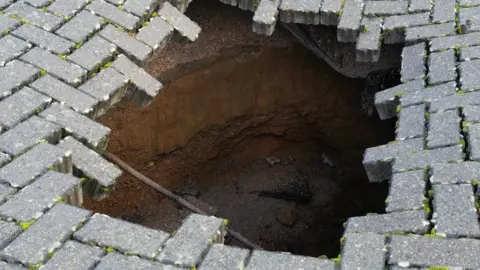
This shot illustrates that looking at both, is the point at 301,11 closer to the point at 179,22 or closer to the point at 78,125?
the point at 179,22

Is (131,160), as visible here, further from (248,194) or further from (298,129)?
(298,129)

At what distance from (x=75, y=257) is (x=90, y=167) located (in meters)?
0.85

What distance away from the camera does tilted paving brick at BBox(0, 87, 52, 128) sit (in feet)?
15.3

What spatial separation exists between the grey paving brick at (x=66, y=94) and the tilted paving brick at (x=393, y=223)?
2.24 metres

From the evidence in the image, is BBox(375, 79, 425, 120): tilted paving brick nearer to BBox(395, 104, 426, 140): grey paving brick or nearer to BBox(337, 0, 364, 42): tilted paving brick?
BBox(395, 104, 426, 140): grey paving brick

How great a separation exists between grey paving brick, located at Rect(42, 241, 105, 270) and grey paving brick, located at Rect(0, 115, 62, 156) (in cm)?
94

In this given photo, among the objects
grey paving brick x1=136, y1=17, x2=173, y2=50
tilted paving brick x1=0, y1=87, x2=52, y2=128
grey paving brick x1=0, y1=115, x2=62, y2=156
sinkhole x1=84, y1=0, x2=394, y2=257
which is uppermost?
grey paving brick x1=136, y1=17, x2=173, y2=50

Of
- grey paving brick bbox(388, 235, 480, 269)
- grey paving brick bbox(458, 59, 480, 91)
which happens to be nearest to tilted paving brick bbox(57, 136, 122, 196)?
grey paving brick bbox(388, 235, 480, 269)

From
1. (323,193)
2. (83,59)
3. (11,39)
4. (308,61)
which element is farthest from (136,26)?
(323,193)

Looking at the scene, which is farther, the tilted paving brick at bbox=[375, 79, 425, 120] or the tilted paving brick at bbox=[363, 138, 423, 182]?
the tilted paving brick at bbox=[375, 79, 425, 120]

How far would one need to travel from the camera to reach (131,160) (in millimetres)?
7852

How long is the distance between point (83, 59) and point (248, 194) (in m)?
4.23

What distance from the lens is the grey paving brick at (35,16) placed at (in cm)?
546

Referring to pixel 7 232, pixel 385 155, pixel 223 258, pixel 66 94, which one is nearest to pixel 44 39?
pixel 66 94
